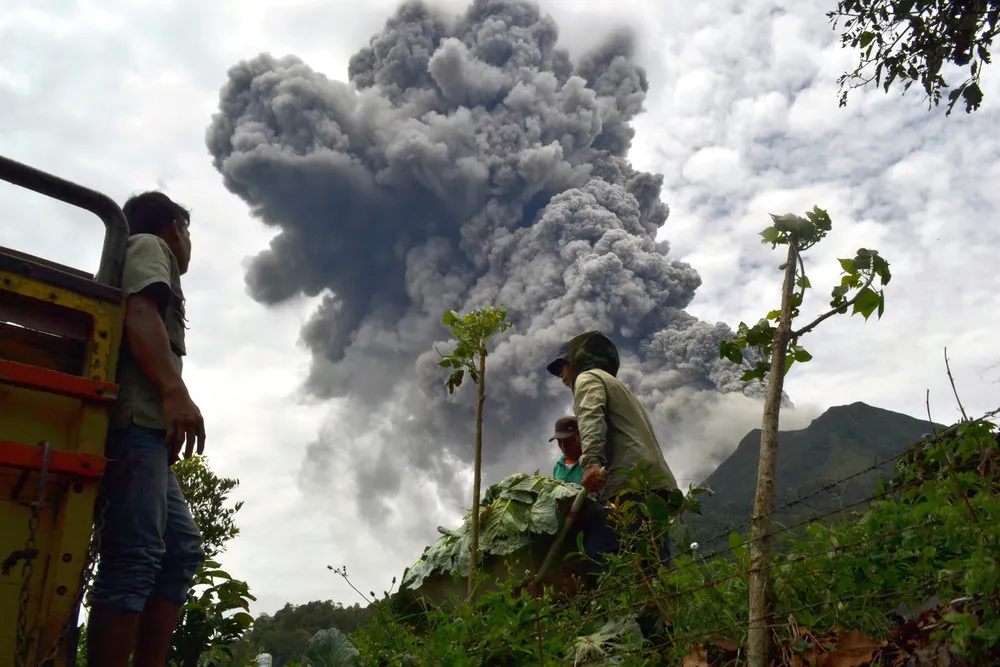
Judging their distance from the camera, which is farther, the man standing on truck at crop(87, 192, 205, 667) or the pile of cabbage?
the pile of cabbage

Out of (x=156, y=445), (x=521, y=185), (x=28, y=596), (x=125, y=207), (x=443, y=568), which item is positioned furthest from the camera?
(x=521, y=185)

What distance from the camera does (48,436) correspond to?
2.02 meters

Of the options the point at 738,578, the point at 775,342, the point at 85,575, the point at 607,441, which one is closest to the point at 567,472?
the point at 607,441

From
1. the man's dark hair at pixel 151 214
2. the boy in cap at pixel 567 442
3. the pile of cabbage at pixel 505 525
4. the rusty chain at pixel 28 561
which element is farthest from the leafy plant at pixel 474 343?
the rusty chain at pixel 28 561

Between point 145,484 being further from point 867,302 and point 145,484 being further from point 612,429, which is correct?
point 612,429

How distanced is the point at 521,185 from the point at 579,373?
48806mm

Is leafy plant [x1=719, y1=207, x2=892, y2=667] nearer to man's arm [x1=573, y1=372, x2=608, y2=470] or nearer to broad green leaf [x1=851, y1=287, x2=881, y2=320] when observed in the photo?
broad green leaf [x1=851, y1=287, x2=881, y2=320]

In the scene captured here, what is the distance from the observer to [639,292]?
48.0 meters

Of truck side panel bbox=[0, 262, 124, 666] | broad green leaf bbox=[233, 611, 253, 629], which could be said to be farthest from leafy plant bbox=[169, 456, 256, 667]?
truck side panel bbox=[0, 262, 124, 666]

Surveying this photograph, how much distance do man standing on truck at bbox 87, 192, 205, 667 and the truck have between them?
9 centimetres

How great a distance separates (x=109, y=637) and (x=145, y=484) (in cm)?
45

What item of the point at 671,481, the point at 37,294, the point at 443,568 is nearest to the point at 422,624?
the point at 443,568

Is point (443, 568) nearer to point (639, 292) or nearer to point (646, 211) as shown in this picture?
point (639, 292)

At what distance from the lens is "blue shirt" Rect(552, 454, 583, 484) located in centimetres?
510
